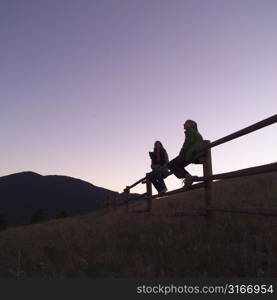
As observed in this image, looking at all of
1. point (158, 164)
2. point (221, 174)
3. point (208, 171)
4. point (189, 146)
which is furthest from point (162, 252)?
point (158, 164)

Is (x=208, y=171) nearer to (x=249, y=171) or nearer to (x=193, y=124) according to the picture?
(x=193, y=124)

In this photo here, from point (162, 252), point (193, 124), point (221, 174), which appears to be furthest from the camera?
point (193, 124)

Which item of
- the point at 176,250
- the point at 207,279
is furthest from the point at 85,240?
the point at 207,279

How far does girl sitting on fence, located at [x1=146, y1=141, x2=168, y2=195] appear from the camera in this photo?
398 inches

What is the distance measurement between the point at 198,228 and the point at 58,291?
3067mm

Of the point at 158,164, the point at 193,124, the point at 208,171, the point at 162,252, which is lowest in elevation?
the point at 162,252

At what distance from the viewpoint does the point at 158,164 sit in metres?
10.4

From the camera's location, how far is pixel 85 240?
23.5 feet

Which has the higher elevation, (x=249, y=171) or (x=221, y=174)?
(x=221, y=174)

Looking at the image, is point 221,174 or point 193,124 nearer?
point 221,174

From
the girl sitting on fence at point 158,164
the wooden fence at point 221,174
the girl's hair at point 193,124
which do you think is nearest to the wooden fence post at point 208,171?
the wooden fence at point 221,174

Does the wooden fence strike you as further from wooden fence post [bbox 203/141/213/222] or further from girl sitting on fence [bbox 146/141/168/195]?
girl sitting on fence [bbox 146/141/168/195]

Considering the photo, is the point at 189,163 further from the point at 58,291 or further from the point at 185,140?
the point at 58,291

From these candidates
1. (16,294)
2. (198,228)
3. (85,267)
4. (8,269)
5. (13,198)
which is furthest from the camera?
(13,198)
